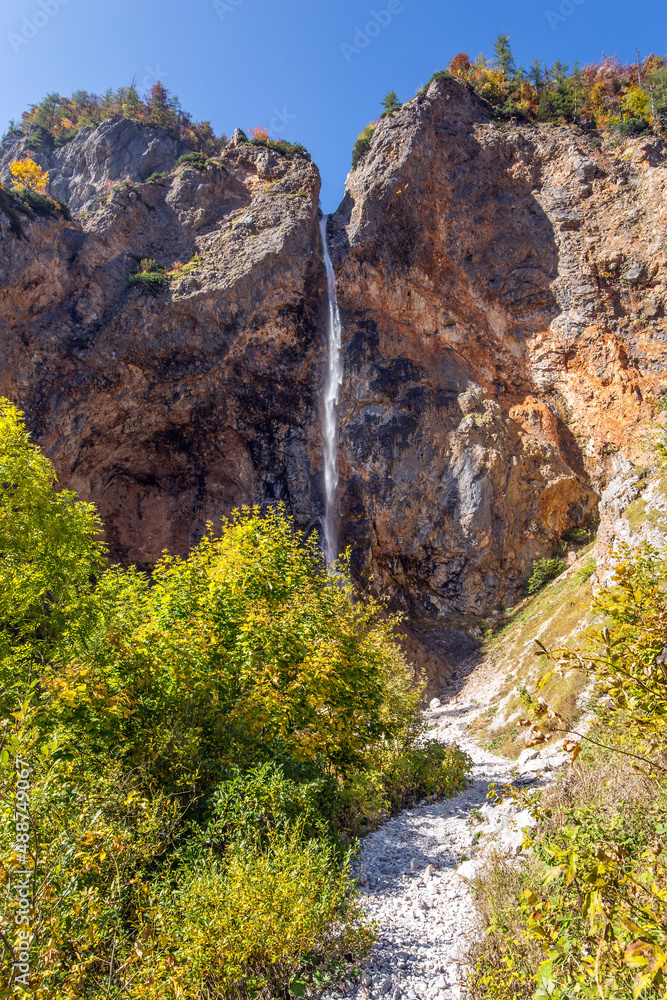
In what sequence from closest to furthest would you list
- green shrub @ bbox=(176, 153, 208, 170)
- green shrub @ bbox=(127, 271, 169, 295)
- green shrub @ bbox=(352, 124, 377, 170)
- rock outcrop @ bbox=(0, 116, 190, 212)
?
green shrub @ bbox=(127, 271, 169, 295) < green shrub @ bbox=(352, 124, 377, 170) < green shrub @ bbox=(176, 153, 208, 170) < rock outcrop @ bbox=(0, 116, 190, 212)

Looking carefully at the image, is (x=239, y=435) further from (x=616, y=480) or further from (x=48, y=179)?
(x=48, y=179)

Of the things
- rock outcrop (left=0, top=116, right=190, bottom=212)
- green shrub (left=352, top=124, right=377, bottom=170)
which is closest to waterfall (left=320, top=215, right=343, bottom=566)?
green shrub (left=352, top=124, right=377, bottom=170)

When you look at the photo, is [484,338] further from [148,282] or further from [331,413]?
[148,282]

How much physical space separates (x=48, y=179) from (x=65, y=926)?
169 feet

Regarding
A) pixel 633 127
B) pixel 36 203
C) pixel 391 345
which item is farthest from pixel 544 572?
pixel 36 203

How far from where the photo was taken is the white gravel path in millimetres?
4496

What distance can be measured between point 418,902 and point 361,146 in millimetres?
36825

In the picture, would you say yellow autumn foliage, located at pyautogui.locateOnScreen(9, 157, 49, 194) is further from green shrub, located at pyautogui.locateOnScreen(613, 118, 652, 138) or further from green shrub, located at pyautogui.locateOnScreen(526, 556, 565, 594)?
green shrub, located at pyautogui.locateOnScreen(526, 556, 565, 594)

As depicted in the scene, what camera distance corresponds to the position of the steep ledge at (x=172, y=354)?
26.4 m

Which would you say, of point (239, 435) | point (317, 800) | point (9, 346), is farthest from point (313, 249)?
point (317, 800)

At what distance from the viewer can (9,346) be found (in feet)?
83.1

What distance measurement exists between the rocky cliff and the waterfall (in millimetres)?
550

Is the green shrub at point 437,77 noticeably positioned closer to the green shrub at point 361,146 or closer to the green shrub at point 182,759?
the green shrub at point 361,146

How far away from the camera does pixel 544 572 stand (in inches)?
997
